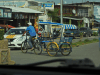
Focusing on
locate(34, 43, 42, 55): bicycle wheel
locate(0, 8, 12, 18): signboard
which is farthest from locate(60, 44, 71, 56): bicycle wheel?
locate(0, 8, 12, 18): signboard

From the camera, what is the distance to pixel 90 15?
73375 millimetres

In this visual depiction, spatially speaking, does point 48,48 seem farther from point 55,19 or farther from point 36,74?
point 55,19

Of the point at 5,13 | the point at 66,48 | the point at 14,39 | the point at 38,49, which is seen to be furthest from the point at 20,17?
the point at 66,48

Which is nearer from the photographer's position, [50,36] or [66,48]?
[66,48]

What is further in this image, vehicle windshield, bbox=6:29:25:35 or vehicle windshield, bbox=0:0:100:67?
vehicle windshield, bbox=6:29:25:35

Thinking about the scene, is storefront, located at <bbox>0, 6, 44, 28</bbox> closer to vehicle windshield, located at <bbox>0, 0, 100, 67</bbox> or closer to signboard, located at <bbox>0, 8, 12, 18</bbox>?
vehicle windshield, located at <bbox>0, 0, 100, 67</bbox>

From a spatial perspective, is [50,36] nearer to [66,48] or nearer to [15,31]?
[15,31]

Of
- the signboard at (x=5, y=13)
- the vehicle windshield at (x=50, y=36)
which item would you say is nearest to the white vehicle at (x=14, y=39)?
the vehicle windshield at (x=50, y=36)

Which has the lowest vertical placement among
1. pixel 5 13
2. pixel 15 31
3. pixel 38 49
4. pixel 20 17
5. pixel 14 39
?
pixel 38 49

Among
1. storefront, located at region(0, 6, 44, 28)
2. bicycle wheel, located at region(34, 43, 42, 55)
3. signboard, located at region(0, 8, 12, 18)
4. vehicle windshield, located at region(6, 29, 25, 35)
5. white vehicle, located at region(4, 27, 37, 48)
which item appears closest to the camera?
bicycle wheel, located at region(34, 43, 42, 55)

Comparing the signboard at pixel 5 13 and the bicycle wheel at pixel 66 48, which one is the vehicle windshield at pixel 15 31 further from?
the signboard at pixel 5 13

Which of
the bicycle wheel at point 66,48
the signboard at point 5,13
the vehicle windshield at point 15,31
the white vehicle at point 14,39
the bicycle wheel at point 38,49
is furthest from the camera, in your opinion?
the signboard at point 5,13

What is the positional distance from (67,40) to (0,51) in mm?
4631

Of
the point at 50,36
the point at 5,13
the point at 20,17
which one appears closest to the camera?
the point at 50,36
